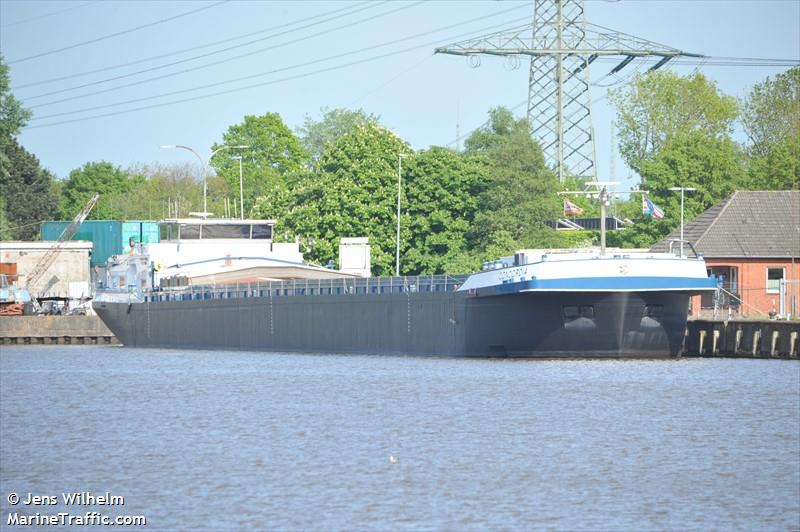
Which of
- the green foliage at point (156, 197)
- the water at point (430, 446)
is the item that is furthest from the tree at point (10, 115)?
the water at point (430, 446)

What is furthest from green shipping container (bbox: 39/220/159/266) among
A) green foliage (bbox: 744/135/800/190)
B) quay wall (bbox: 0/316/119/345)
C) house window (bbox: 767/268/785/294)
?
house window (bbox: 767/268/785/294)

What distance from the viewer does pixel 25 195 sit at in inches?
4894

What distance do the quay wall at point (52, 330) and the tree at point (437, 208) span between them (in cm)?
1733

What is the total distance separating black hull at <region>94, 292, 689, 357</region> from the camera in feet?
143

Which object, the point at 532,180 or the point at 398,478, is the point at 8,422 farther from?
the point at 532,180

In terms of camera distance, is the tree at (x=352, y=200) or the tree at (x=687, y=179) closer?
the tree at (x=687, y=179)

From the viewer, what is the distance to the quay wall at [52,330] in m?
77.7

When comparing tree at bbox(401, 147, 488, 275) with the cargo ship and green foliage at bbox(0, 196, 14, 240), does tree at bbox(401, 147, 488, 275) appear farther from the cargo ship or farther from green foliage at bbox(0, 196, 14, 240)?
green foliage at bbox(0, 196, 14, 240)

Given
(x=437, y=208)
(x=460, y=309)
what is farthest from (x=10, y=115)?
(x=460, y=309)

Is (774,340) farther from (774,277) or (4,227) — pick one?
(4,227)

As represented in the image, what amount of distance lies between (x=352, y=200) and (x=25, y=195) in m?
49.5

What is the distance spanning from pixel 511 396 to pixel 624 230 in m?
45.6

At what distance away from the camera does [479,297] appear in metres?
46.1

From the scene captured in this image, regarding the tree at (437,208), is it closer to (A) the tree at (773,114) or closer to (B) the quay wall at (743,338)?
(A) the tree at (773,114)
